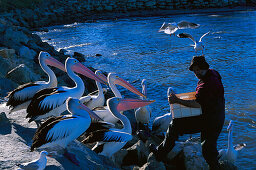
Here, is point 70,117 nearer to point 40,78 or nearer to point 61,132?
point 61,132

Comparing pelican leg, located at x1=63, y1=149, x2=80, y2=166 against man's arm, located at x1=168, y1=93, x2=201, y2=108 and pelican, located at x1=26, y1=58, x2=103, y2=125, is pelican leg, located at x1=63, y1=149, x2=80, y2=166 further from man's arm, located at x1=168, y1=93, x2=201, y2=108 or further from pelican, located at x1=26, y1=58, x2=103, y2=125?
man's arm, located at x1=168, y1=93, x2=201, y2=108

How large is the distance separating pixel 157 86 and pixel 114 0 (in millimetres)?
24757

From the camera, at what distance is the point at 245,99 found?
7.80 m

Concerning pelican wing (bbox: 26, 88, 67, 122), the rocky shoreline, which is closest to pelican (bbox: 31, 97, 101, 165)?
the rocky shoreline

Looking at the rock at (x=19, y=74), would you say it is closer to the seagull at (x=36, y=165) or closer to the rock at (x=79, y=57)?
the seagull at (x=36, y=165)

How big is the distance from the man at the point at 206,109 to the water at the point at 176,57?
153 centimetres

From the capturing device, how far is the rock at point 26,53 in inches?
426

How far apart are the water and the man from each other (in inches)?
60.3

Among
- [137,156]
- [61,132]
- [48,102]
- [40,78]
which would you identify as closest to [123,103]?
[137,156]

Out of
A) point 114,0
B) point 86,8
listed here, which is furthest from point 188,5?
point 86,8

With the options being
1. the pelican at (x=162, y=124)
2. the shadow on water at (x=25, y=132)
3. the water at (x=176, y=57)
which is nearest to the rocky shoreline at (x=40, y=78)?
the shadow on water at (x=25, y=132)

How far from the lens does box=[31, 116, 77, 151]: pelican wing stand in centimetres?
389

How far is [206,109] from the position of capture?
12.4ft

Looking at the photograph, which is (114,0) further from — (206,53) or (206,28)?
(206,53)
